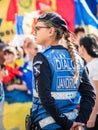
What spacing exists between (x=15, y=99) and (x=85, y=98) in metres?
2.94

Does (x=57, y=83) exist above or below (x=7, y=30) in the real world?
below

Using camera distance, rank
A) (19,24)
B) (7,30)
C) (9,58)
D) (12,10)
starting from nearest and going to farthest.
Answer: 1. (9,58)
2. (19,24)
3. (12,10)
4. (7,30)

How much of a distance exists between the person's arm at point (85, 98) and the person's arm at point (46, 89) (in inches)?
8.7

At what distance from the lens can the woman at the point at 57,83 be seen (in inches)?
141

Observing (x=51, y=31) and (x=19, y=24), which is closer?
(x=51, y=31)

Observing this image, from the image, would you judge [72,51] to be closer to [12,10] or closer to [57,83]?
[57,83]

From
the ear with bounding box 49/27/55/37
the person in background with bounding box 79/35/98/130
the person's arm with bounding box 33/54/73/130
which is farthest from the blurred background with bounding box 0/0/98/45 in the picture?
the person's arm with bounding box 33/54/73/130

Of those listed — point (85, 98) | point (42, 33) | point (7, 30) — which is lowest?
point (85, 98)

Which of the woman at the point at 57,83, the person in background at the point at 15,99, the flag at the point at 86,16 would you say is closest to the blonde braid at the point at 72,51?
the woman at the point at 57,83

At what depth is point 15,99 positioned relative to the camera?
22.0 feet

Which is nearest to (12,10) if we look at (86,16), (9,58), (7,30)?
(7,30)

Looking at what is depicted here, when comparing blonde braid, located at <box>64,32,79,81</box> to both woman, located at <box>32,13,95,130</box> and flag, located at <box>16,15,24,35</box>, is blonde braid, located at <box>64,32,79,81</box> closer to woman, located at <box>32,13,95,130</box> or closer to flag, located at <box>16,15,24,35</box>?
woman, located at <box>32,13,95,130</box>

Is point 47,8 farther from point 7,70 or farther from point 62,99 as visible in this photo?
point 62,99

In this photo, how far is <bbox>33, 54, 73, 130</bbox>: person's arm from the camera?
355 centimetres
